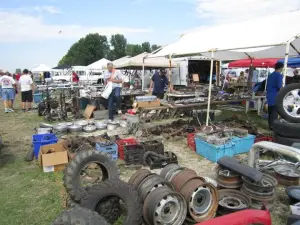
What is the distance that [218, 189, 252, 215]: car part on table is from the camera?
10.2 feet

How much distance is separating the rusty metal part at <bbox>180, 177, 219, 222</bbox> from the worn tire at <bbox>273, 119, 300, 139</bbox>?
274 cm

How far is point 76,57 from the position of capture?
249 feet

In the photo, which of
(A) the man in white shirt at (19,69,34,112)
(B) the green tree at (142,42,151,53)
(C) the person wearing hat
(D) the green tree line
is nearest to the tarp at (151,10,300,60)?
(C) the person wearing hat

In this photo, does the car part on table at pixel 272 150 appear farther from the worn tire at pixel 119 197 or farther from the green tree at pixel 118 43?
the green tree at pixel 118 43

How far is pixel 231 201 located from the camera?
3326 mm

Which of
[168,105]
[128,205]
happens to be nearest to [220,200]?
[128,205]

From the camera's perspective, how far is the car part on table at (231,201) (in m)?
3.10

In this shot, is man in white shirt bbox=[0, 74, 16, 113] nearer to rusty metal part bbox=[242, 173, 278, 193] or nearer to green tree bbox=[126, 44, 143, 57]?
rusty metal part bbox=[242, 173, 278, 193]

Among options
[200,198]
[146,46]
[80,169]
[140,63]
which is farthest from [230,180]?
[146,46]

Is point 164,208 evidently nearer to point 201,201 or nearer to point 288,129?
point 201,201

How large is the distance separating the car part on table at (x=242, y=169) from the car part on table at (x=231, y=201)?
26cm

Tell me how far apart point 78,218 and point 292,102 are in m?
5.19

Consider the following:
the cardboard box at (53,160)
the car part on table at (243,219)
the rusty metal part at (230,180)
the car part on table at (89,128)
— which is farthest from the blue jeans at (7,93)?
the car part on table at (243,219)

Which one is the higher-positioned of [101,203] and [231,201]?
[101,203]
